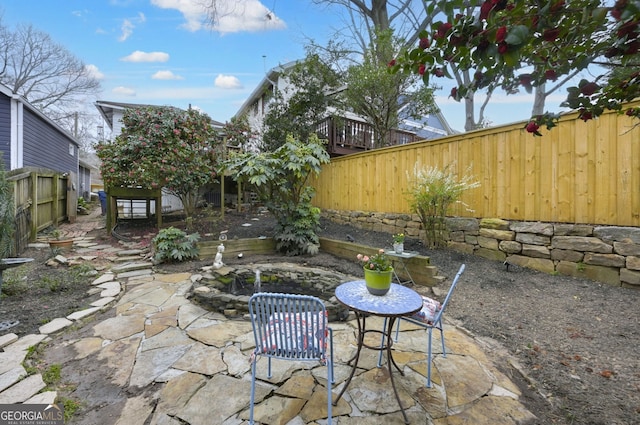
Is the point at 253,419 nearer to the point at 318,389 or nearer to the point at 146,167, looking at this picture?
the point at 318,389

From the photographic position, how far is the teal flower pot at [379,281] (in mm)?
2107

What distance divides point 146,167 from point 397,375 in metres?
6.45

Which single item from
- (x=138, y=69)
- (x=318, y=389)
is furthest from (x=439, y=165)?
(x=138, y=69)

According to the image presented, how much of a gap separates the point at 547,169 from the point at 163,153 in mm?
7203

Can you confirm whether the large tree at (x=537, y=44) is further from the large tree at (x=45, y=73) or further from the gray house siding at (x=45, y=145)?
the large tree at (x=45, y=73)

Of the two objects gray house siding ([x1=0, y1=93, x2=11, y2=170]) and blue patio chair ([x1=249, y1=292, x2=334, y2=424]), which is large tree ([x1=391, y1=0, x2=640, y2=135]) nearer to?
blue patio chair ([x1=249, y1=292, x2=334, y2=424])

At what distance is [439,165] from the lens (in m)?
5.20

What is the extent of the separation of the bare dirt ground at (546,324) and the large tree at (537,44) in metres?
1.83

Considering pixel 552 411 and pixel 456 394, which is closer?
pixel 552 411

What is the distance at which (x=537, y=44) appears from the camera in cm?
133

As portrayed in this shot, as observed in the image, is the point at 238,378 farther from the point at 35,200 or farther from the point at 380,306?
the point at 35,200

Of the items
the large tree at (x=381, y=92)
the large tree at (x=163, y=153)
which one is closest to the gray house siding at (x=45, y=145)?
the large tree at (x=163, y=153)

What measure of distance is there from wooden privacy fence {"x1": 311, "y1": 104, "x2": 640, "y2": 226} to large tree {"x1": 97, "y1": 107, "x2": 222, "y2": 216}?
185 inches
